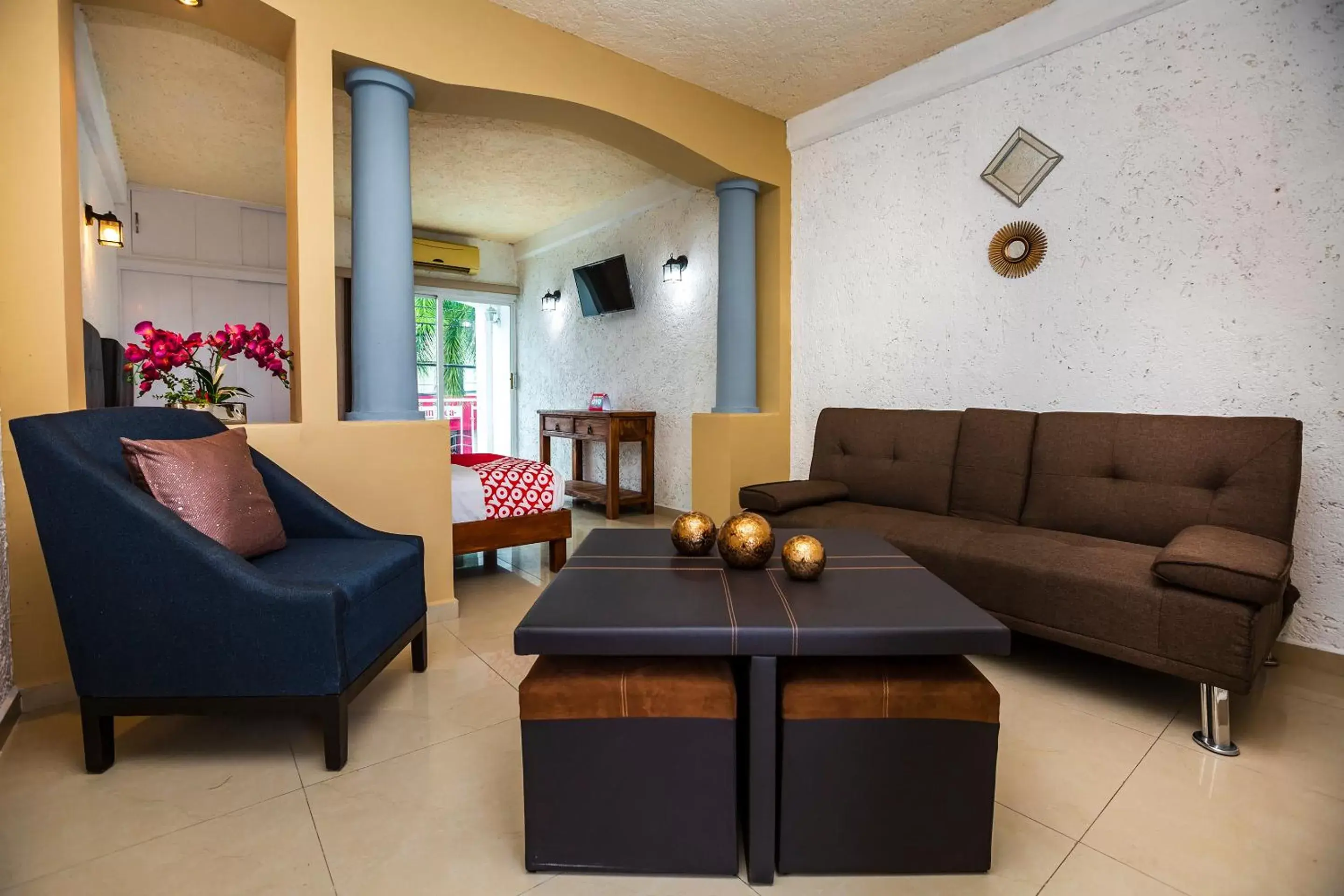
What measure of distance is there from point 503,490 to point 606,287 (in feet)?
9.78

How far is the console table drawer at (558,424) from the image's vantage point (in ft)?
18.7

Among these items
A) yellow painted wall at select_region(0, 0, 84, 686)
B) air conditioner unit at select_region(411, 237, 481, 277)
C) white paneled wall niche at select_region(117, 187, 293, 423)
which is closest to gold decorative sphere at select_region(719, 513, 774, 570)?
yellow painted wall at select_region(0, 0, 84, 686)

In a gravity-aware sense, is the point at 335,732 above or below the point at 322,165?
below

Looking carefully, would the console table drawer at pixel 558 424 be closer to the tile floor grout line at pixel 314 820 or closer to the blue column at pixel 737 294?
the blue column at pixel 737 294

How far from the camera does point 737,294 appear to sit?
4.23 metres

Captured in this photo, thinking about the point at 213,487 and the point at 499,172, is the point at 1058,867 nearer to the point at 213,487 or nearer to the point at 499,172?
the point at 213,487

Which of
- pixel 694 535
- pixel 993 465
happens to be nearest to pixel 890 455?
pixel 993 465

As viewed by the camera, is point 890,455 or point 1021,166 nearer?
point 1021,166

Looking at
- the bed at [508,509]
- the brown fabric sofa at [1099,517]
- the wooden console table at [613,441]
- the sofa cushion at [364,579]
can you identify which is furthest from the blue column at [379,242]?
the wooden console table at [613,441]

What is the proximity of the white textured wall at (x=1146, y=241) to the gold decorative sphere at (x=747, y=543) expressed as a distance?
2.11 metres

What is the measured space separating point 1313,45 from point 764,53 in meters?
2.18

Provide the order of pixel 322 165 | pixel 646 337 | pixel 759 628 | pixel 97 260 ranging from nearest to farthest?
pixel 759 628 < pixel 322 165 < pixel 97 260 < pixel 646 337

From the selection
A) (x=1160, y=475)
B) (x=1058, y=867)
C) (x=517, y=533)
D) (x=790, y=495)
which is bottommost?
(x=1058, y=867)

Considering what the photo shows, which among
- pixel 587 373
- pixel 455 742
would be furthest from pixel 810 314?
pixel 455 742
